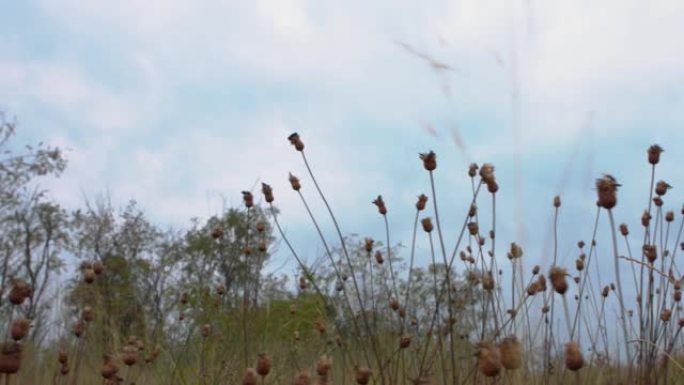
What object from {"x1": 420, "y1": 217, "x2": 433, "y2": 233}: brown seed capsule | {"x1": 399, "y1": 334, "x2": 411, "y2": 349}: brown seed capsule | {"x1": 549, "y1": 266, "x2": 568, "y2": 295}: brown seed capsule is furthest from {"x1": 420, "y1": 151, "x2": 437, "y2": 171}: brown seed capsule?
{"x1": 549, "y1": 266, "x2": 568, "y2": 295}: brown seed capsule

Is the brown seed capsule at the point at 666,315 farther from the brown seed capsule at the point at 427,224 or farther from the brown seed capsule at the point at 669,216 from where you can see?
the brown seed capsule at the point at 427,224

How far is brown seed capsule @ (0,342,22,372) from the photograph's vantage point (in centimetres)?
162

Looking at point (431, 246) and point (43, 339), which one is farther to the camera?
point (43, 339)

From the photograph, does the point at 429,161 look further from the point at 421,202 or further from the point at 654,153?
the point at 654,153

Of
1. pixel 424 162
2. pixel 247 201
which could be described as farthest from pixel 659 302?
pixel 247 201

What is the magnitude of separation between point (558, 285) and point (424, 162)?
2.65 ft

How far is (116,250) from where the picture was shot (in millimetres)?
22656

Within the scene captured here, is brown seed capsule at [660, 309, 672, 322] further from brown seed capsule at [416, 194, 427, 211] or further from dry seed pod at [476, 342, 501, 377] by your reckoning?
dry seed pod at [476, 342, 501, 377]

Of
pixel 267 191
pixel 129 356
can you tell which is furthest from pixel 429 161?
pixel 129 356

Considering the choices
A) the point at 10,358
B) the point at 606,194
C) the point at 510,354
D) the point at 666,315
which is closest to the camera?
the point at 510,354

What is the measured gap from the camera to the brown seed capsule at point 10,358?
63.9 inches

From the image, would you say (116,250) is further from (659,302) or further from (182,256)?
(659,302)

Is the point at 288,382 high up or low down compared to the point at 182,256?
down

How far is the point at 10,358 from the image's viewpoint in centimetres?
163
